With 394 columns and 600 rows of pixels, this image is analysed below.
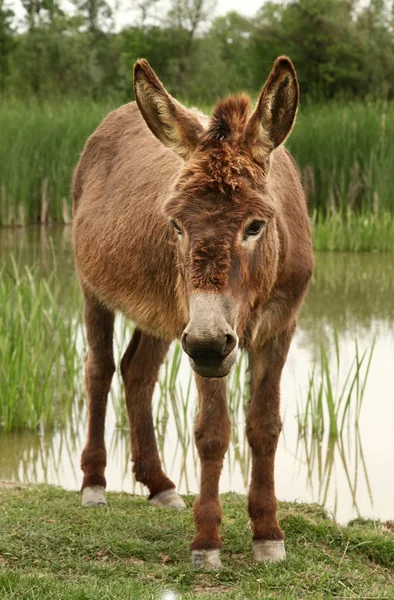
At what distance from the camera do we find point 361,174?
14680 mm

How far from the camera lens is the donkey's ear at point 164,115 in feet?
12.5

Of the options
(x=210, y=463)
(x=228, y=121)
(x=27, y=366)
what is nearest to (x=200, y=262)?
(x=228, y=121)

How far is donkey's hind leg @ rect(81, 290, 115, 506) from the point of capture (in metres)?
5.51

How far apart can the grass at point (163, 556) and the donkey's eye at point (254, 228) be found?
139 centimetres

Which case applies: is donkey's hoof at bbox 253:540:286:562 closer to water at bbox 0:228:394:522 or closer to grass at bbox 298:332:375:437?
water at bbox 0:228:394:522

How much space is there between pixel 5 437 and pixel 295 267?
349 cm

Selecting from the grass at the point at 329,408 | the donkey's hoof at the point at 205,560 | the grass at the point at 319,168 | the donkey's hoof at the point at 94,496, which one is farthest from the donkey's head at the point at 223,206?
the grass at the point at 319,168

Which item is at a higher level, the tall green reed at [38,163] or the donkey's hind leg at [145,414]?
the tall green reed at [38,163]

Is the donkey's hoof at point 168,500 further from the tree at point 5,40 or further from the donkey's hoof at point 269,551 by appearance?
the tree at point 5,40

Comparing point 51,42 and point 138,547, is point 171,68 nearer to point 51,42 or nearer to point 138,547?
point 51,42

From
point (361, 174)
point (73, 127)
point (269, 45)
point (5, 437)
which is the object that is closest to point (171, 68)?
point (269, 45)

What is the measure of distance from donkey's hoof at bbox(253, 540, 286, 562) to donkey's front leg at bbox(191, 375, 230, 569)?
0.20 m

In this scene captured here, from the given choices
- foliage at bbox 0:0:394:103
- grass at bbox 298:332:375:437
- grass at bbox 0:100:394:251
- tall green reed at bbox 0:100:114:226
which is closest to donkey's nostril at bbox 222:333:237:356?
grass at bbox 298:332:375:437

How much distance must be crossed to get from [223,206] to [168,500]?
2.30 meters
